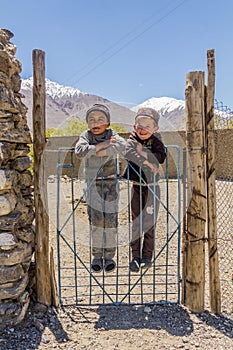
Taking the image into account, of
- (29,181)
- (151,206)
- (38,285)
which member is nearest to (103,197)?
(151,206)

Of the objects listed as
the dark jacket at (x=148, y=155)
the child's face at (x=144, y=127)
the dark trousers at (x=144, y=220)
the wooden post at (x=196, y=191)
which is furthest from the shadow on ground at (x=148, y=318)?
the child's face at (x=144, y=127)

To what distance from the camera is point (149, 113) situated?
2613 mm

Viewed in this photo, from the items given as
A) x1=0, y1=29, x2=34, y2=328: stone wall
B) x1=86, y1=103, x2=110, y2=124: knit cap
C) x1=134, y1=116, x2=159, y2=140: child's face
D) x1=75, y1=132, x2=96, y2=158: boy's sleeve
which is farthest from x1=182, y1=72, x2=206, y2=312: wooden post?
x1=0, y1=29, x2=34, y2=328: stone wall

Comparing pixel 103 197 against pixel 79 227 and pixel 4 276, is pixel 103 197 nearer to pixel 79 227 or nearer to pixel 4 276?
pixel 4 276

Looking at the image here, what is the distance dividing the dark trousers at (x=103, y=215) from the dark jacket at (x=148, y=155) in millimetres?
211

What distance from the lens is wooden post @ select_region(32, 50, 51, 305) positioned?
2.52 metres

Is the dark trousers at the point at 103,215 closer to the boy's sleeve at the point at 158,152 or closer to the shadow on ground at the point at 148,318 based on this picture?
the boy's sleeve at the point at 158,152

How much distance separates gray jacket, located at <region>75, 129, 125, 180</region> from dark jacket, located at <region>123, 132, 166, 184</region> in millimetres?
79

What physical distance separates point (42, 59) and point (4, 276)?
1624 mm

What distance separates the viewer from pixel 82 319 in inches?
105

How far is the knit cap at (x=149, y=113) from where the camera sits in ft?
8.56

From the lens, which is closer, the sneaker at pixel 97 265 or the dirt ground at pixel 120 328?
the dirt ground at pixel 120 328

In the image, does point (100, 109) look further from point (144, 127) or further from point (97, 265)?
point (97, 265)

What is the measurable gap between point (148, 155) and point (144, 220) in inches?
22.5
